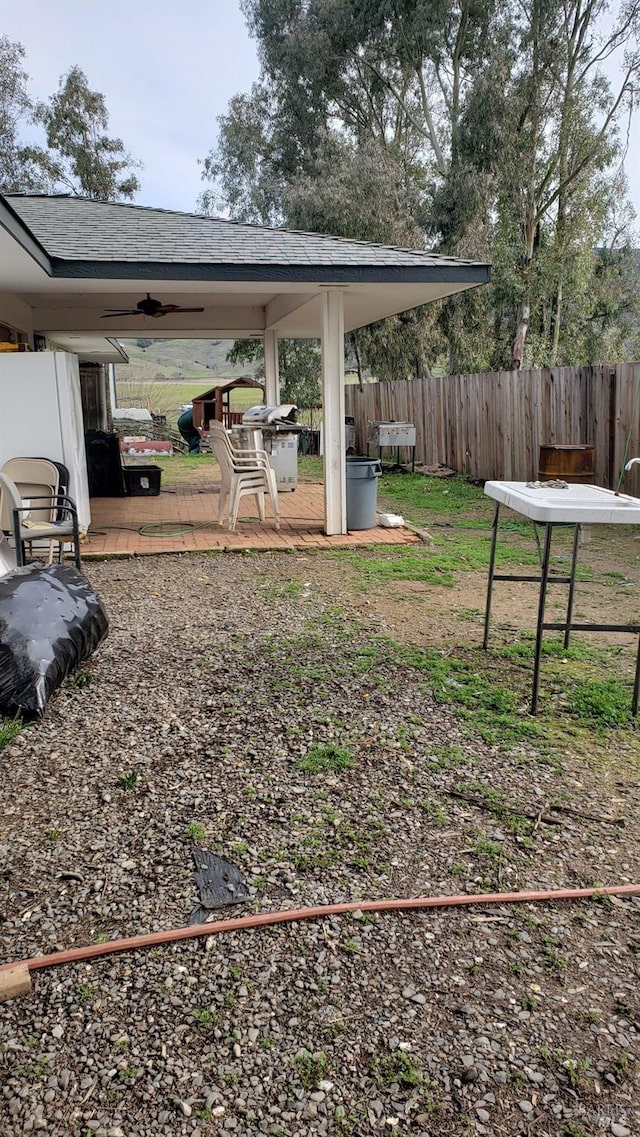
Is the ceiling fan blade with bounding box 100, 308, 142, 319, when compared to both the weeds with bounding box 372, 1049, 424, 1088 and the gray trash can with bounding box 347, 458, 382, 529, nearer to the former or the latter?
the gray trash can with bounding box 347, 458, 382, 529

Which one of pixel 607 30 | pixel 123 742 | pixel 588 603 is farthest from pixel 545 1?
pixel 123 742

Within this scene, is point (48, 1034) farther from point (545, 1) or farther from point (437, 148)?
point (437, 148)

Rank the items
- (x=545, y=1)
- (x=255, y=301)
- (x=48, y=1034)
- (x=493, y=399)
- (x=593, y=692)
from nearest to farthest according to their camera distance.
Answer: (x=48, y=1034) → (x=593, y=692) → (x=255, y=301) → (x=493, y=399) → (x=545, y=1)

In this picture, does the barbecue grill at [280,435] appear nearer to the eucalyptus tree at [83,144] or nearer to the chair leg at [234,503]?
the chair leg at [234,503]

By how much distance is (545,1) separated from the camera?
58.7 ft

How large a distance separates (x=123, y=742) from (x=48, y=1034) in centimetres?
154

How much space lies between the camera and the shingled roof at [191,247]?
6.68 metres

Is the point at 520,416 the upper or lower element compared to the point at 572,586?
upper

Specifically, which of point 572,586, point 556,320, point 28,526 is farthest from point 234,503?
point 556,320

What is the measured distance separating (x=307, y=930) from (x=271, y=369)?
418 inches

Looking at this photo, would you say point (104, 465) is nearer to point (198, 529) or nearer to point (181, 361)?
point (198, 529)

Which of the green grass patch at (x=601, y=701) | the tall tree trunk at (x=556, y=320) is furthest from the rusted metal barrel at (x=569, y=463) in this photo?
the tall tree trunk at (x=556, y=320)

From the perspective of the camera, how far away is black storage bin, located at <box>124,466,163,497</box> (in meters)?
11.1

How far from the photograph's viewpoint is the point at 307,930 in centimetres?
214
